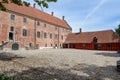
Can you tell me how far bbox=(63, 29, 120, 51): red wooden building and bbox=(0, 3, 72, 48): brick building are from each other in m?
5.01

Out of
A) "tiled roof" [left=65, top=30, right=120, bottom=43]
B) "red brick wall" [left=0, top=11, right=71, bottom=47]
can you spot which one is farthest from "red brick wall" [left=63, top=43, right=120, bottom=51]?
"red brick wall" [left=0, top=11, right=71, bottom=47]

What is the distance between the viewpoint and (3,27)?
3397cm

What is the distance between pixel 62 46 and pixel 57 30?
620cm

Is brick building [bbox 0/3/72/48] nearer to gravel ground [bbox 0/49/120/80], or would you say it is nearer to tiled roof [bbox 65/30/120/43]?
tiled roof [bbox 65/30/120/43]

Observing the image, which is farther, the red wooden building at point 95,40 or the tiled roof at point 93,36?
the tiled roof at point 93,36

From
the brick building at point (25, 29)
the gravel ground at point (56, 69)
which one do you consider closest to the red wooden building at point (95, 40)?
the brick building at point (25, 29)

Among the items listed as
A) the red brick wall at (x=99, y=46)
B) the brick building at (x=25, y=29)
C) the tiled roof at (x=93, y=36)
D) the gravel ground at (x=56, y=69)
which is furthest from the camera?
the tiled roof at (x=93, y=36)

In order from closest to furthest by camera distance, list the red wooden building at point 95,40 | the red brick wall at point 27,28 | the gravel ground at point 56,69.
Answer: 1. the gravel ground at point 56,69
2. the red brick wall at point 27,28
3. the red wooden building at point 95,40

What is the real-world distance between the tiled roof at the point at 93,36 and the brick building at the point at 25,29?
17.2 ft

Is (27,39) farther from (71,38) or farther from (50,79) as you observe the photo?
(50,79)

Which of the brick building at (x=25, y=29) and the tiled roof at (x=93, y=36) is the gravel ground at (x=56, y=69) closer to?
the brick building at (x=25, y=29)

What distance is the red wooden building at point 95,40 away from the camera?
4588 centimetres

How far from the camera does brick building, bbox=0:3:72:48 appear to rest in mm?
34400

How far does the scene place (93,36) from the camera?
51.2 metres
